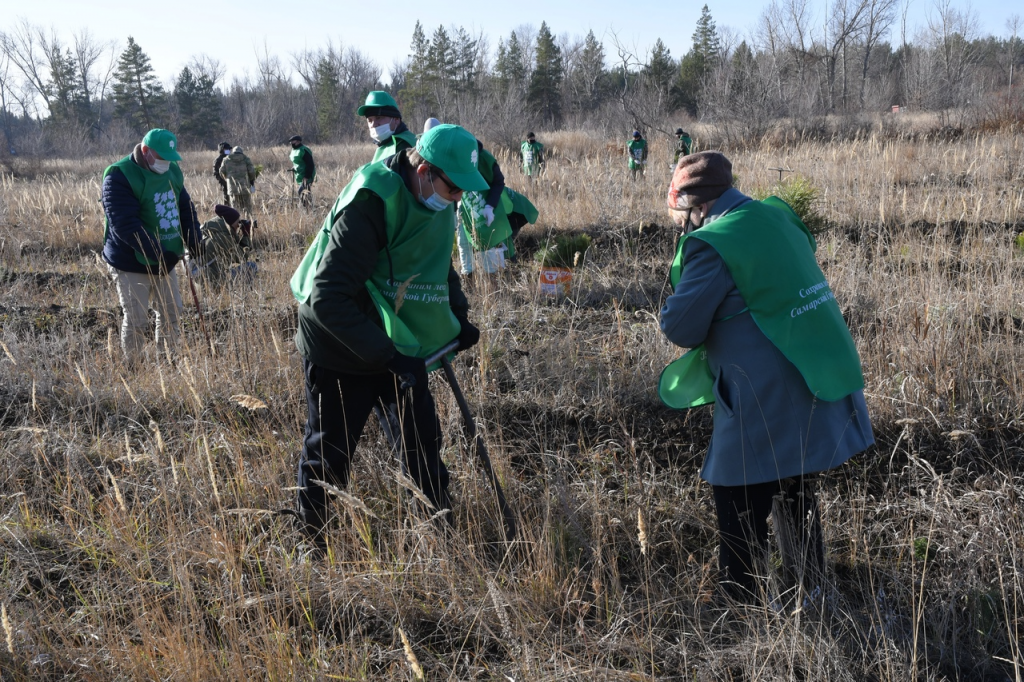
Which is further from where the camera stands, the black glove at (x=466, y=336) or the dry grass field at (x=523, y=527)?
the black glove at (x=466, y=336)

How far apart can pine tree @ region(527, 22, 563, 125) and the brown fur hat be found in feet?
146

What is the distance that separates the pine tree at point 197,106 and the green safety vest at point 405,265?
49.3 metres

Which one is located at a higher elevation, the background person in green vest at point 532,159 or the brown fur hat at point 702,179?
the background person in green vest at point 532,159

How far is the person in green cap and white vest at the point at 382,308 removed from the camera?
230 cm

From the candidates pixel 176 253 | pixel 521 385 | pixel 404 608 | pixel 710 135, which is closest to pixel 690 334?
pixel 404 608

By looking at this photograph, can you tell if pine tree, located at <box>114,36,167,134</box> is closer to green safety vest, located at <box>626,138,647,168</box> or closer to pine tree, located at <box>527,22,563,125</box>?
pine tree, located at <box>527,22,563,125</box>

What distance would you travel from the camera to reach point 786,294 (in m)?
2.12

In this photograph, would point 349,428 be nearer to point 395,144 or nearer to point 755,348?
point 755,348

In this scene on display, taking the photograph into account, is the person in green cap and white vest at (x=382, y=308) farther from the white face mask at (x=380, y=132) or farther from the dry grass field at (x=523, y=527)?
the white face mask at (x=380, y=132)

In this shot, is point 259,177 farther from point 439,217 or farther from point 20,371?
point 439,217

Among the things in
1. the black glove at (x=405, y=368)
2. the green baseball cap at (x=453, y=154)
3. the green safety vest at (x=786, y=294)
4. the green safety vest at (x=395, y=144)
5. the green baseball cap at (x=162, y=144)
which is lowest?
the black glove at (x=405, y=368)

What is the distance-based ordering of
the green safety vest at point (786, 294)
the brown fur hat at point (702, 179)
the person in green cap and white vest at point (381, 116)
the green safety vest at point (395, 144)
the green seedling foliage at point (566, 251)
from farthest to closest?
the green seedling foliage at point (566, 251), the person in green cap and white vest at point (381, 116), the green safety vest at point (395, 144), the brown fur hat at point (702, 179), the green safety vest at point (786, 294)

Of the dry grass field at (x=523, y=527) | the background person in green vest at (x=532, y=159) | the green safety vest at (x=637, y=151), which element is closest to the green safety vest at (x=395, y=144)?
the dry grass field at (x=523, y=527)

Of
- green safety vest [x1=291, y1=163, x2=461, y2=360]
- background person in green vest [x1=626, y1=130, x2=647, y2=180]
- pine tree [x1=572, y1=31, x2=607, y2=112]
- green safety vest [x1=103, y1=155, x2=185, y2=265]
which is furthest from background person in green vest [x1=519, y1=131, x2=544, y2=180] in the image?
pine tree [x1=572, y1=31, x2=607, y2=112]
